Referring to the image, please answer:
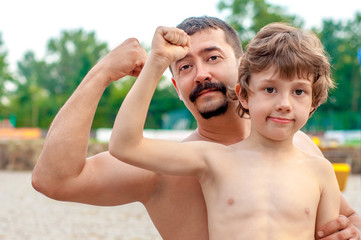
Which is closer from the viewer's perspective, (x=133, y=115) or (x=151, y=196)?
(x=133, y=115)

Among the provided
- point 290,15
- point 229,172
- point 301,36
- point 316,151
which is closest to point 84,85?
point 229,172

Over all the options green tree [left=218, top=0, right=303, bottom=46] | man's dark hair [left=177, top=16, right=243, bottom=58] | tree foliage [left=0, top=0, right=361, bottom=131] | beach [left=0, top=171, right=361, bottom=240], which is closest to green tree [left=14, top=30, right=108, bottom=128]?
tree foliage [left=0, top=0, right=361, bottom=131]

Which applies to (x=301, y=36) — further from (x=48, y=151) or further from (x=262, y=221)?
(x=48, y=151)

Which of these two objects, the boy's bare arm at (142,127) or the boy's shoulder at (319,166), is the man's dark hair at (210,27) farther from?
the boy's shoulder at (319,166)

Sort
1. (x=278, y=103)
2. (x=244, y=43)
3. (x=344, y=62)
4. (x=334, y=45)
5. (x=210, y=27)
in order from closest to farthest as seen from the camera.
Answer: (x=278, y=103), (x=210, y=27), (x=244, y=43), (x=344, y=62), (x=334, y=45)

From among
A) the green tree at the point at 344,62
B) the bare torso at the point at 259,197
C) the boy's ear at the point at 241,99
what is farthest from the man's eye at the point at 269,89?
the green tree at the point at 344,62

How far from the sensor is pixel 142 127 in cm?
149

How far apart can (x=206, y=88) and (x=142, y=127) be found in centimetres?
48

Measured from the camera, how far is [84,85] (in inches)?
69.6

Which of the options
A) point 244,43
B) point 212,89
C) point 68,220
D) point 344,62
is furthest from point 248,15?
point 212,89

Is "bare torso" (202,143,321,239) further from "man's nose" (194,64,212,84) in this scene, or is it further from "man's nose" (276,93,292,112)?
"man's nose" (194,64,212,84)

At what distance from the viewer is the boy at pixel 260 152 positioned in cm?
151

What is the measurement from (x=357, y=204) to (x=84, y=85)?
8212mm

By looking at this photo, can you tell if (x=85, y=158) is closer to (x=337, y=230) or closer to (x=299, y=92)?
(x=299, y=92)
